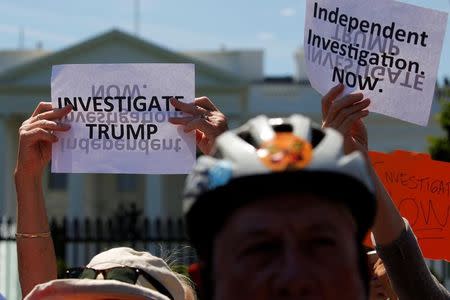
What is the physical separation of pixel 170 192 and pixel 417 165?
37.2m

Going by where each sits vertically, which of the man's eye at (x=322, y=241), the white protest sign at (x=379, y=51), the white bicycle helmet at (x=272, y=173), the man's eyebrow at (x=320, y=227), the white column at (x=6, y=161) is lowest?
the white column at (x=6, y=161)

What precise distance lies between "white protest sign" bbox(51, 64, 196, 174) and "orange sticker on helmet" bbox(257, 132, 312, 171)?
1.69m

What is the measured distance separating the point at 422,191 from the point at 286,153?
6.53 ft

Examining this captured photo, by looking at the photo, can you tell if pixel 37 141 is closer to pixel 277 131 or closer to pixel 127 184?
pixel 277 131

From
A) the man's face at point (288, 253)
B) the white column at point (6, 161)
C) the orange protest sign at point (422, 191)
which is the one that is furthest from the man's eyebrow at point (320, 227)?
the white column at point (6, 161)

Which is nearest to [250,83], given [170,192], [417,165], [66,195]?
[170,192]

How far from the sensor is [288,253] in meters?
1.46

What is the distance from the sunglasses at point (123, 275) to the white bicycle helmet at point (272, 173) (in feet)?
2.68

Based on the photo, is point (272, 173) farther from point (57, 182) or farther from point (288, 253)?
A: point (57, 182)

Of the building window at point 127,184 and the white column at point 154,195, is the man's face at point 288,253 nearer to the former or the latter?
the white column at point 154,195

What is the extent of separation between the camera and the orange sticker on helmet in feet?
4.82

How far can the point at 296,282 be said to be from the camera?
4.68ft

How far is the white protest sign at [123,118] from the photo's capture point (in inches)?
128

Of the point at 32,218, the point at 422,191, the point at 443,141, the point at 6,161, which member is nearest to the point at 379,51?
the point at 422,191
